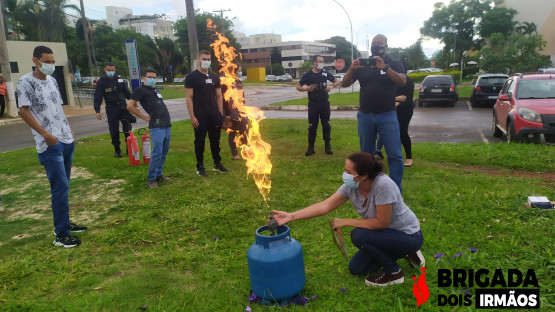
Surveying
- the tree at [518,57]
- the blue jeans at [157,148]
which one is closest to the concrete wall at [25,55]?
the blue jeans at [157,148]

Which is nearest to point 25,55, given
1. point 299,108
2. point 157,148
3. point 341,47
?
point 299,108

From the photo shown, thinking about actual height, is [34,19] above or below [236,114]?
above

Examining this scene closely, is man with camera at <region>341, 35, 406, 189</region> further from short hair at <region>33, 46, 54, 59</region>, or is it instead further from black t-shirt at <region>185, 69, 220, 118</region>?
short hair at <region>33, 46, 54, 59</region>

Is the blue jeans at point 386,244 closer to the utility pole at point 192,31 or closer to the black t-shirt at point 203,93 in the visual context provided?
the black t-shirt at point 203,93

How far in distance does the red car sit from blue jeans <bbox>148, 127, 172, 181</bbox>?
7.72m

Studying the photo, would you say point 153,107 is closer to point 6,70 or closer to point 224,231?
point 224,231

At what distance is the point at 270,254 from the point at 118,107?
23.2 feet

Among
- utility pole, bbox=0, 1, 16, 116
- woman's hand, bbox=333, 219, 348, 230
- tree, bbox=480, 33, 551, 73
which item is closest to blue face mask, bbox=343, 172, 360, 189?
woman's hand, bbox=333, 219, 348, 230

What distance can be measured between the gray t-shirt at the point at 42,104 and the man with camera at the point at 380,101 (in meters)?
3.83

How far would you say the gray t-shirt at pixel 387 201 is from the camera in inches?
121

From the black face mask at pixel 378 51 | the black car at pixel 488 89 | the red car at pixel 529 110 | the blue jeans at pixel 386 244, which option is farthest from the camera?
the black car at pixel 488 89

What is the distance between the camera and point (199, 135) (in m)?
6.88

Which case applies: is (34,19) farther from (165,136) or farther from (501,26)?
(501,26)

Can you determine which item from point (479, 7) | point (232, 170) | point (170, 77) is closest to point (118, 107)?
point (232, 170)
